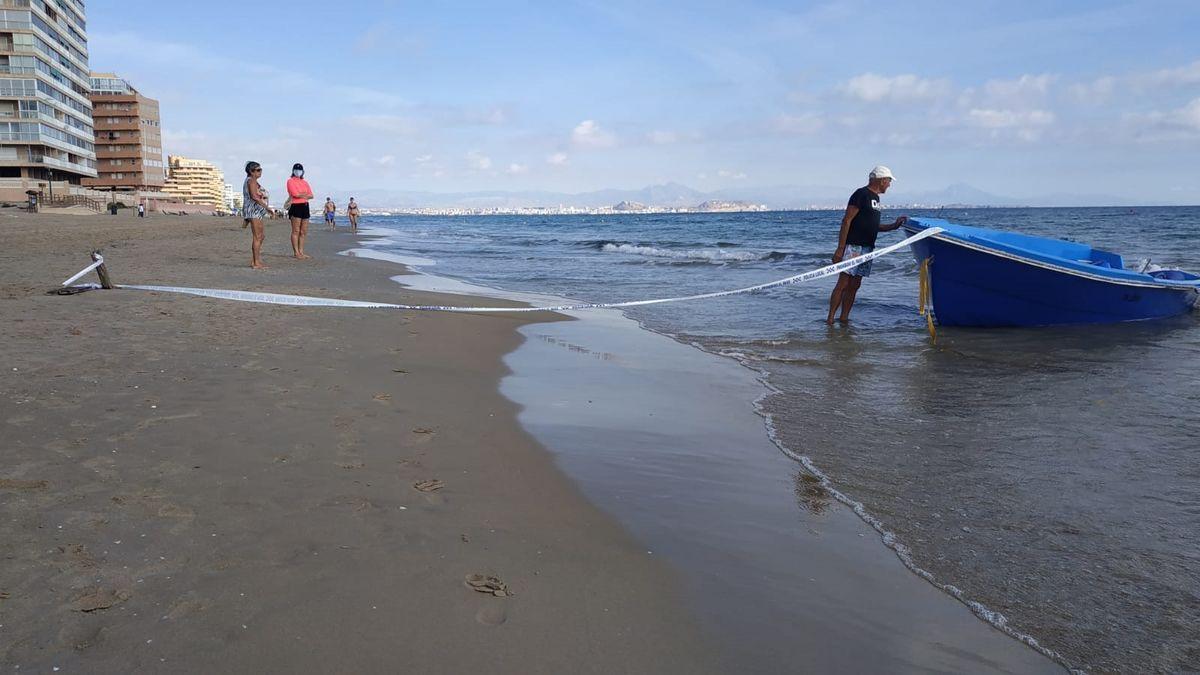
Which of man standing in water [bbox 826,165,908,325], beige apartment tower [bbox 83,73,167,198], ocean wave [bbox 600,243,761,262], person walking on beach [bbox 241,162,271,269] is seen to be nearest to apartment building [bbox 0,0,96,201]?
beige apartment tower [bbox 83,73,167,198]

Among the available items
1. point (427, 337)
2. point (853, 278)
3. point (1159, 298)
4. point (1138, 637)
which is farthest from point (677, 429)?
point (1159, 298)

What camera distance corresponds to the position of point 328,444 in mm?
3553

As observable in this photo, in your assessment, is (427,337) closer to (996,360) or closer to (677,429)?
(677,429)

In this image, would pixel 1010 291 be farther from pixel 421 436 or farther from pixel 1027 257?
pixel 421 436

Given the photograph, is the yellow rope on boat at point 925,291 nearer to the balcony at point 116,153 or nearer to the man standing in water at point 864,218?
the man standing in water at point 864,218

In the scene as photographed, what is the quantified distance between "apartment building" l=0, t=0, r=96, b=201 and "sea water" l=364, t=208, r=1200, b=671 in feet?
216

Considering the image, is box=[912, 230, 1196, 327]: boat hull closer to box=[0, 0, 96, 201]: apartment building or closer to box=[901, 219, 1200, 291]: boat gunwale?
box=[901, 219, 1200, 291]: boat gunwale

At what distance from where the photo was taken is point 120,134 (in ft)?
296

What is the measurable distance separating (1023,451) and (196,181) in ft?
506

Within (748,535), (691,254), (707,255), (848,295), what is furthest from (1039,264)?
(691,254)

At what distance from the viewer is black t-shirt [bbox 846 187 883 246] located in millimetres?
8078

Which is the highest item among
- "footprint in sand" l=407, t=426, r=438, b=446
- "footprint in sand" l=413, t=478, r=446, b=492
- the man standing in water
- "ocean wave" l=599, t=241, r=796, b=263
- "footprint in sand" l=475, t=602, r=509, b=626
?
the man standing in water

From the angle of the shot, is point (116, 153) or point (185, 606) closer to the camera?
point (185, 606)

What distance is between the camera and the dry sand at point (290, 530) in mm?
2004
